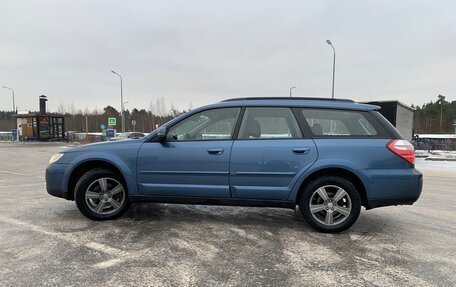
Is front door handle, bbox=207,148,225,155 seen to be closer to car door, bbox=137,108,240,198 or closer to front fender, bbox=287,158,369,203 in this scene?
car door, bbox=137,108,240,198

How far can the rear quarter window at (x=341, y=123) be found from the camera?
14.9ft

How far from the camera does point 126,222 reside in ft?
16.2

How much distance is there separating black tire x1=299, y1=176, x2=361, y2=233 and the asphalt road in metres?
0.13

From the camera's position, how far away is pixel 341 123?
15.2ft

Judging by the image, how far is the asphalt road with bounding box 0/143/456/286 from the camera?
3.26m

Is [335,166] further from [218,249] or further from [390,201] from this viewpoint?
[218,249]

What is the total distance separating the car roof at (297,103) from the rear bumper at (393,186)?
89 cm

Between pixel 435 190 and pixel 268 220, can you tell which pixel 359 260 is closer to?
pixel 268 220

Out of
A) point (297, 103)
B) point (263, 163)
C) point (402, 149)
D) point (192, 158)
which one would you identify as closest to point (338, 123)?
point (297, 103)

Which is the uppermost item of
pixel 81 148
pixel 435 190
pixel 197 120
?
pixel 197 120

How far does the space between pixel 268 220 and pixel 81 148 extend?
9.38 ft

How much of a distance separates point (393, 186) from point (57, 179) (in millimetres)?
4471

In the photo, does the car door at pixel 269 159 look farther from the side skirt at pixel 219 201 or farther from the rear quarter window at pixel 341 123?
the rear quarter window at pixel 341 123

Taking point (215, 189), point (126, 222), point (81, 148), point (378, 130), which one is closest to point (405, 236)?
point (378, 130)
